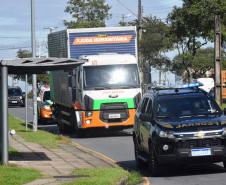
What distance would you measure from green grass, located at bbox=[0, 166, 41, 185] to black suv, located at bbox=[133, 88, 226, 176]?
98.1 inches

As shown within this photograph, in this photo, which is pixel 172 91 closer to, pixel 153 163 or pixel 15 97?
pixel 153 163

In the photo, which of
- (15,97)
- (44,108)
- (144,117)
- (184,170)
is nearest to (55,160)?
(144,117)

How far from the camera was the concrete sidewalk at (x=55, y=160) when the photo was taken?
43.5 feet

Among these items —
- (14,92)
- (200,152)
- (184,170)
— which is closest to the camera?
(200,152)

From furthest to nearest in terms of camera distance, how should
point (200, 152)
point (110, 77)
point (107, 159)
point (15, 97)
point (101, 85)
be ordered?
point (15, 97)
point (110, 77)
point (101, 85)
point (107, 159)
point (200, 152)

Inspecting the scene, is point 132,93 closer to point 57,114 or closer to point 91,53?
point 91,53

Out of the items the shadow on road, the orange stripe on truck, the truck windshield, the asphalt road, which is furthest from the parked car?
the shadow on road

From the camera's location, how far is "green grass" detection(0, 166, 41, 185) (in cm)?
1195

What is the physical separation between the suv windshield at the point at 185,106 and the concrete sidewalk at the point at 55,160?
211 cm

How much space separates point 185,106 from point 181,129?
1414 mm

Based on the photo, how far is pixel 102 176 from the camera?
12859 millimetres

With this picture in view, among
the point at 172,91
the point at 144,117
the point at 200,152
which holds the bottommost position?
the point at 200,152

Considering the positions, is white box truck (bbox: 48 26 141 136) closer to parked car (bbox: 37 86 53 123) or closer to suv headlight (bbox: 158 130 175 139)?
parked car (bbox: 37 86 53 123)

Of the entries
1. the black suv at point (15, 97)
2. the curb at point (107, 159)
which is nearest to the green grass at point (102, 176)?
the curb at point (107, 159)
